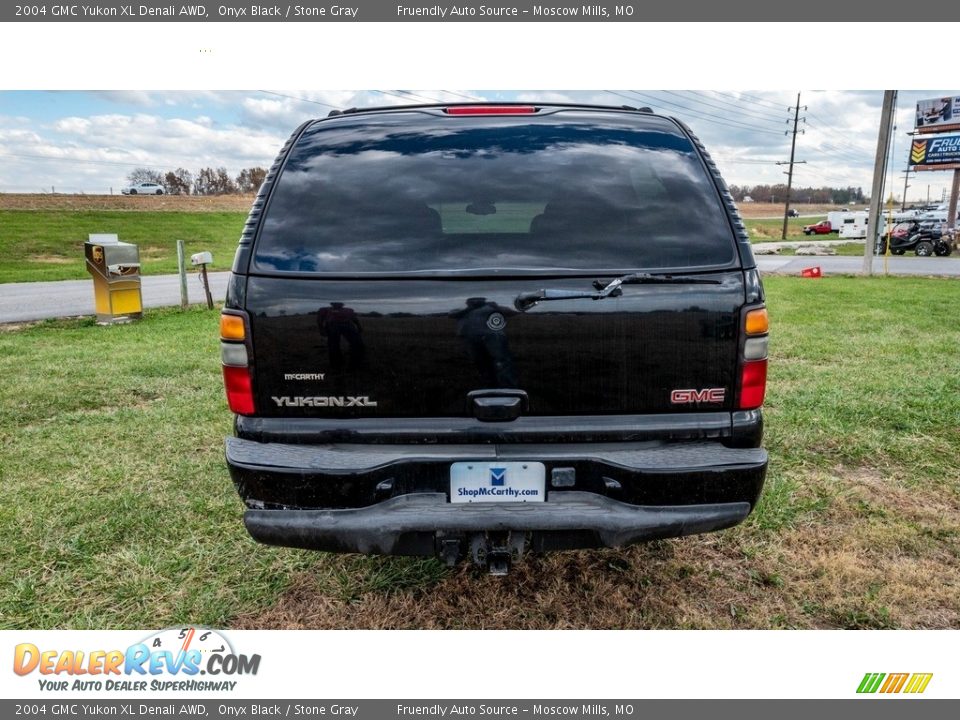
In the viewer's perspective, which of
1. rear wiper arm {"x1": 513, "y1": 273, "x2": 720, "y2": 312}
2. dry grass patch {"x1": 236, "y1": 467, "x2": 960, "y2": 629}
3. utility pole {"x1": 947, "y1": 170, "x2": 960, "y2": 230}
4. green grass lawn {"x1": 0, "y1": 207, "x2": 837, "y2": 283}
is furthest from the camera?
utility pole {"x1": 947, "y1": 170, "x2": 960, "y2": 230}

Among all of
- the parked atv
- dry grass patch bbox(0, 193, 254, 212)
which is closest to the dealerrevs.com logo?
the parked atv

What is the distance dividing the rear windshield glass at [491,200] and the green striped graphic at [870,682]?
5.33 feet

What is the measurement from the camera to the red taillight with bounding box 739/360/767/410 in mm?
2434

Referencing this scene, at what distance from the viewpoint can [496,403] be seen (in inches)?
94.0

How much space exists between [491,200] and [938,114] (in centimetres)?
3901

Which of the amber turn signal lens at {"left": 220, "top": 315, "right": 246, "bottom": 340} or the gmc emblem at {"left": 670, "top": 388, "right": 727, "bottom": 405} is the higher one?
the amber turn signal lens at {"left": 220, "top": 315, "right": 246, "bottom": 340}

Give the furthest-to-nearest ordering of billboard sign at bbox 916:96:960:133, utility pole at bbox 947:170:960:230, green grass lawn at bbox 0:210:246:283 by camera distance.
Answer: billboard sign at bbox 916:96:960:133 → utility pole at bbox 947:170:960:230 → green grass lawn at bbox 0:210:246:283

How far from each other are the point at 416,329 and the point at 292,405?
54cm

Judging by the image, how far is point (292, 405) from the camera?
8.02ft

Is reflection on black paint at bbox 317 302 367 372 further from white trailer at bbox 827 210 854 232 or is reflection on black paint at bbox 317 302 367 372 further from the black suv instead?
white trailer at bbox 827 210 854 232

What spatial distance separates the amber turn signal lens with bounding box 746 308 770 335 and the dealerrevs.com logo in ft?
7.20

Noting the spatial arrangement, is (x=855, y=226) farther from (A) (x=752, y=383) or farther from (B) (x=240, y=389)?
(B) (x=240, y=389)

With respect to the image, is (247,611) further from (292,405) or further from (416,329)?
(416,329)

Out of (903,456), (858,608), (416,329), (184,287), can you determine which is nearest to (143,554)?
(416,329)
